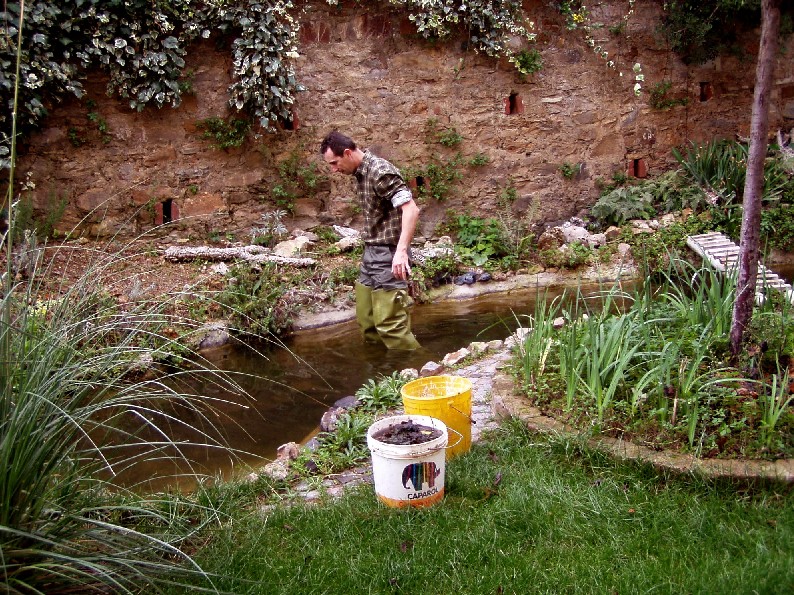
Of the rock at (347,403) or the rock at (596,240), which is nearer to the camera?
the rock at (347,403)

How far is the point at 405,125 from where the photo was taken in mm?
8828

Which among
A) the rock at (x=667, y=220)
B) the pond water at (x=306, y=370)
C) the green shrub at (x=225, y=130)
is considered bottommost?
the pond water at (x=306, y=370)

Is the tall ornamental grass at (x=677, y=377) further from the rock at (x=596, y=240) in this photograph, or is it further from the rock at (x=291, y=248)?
the rock at (x=596, y=240)

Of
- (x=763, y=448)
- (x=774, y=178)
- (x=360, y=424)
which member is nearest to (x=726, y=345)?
(x=763, y=448)

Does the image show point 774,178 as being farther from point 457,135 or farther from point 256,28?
point 256,28

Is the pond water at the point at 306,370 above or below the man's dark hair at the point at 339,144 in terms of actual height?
below

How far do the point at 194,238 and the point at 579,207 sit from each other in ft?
15.7

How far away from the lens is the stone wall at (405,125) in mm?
8023

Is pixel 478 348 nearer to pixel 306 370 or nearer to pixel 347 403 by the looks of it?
pixel 347 403

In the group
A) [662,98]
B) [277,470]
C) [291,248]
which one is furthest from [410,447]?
[662,98]

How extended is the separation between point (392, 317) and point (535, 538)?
2.66m

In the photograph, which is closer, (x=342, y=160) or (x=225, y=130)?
(x=342, y=160)

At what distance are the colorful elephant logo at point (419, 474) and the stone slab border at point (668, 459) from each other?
0.61m

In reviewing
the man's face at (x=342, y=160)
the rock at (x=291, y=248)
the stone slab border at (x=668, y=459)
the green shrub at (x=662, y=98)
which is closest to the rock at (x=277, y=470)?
the stone slab border at (x=668, y=459)
